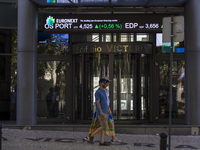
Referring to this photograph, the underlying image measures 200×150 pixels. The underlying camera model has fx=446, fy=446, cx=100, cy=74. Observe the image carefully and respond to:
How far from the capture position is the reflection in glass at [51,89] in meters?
17.6

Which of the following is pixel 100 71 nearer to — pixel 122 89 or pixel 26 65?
pixel 122 89

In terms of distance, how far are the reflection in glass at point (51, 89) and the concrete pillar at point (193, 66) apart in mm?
5101

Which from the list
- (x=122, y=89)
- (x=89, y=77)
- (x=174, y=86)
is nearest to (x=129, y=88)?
(x=122, y=89)

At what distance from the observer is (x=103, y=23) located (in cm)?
1556

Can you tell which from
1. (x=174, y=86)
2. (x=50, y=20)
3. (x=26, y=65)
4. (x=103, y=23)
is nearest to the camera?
(x=26, y=65)

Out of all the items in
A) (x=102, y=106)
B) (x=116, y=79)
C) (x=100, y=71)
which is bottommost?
(x=102, y=106)

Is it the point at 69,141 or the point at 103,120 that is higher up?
the point at 103,120

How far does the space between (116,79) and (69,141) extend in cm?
579

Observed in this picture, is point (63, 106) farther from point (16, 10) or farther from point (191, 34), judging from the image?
point (191, 34)

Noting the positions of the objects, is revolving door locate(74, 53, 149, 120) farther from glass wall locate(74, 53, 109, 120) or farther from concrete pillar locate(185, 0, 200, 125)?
concrete pillar locate(185, 0, 200, 125)

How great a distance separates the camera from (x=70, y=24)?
1556 centimetres

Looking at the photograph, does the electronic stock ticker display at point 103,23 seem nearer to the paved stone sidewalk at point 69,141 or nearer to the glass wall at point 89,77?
the glass wall at point 89,77

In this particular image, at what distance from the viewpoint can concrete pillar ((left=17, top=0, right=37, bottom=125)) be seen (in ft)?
49.9

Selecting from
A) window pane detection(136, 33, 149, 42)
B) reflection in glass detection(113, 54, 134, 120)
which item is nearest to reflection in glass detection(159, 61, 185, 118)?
window pane detection(136, 33, 149, 42)
